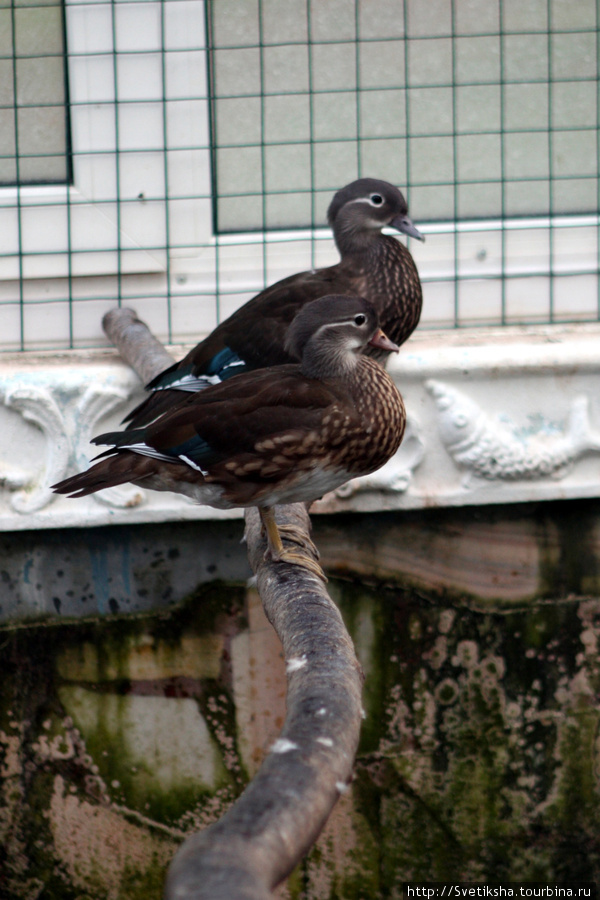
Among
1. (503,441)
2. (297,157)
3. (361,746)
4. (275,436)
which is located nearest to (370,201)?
(297,157)

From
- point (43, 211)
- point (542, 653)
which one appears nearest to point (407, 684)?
point (542, 653)

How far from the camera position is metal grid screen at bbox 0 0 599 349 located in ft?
8.16

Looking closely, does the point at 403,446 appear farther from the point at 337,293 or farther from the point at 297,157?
the point at 297,157

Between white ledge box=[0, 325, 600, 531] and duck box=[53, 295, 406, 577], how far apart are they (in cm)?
75

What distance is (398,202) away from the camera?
6.94 ft

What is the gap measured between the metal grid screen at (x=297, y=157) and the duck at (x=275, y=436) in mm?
1046

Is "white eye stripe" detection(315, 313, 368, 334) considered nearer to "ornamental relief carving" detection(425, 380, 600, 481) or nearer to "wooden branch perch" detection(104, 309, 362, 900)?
"wooden branch perch" detection(104, 309, 362, 900)

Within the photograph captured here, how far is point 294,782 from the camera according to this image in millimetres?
672

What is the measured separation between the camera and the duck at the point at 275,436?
1474mm

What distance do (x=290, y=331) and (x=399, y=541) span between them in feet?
3.00

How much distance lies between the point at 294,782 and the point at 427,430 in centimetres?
177

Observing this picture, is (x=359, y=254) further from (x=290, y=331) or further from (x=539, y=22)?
(x=539, y=22)

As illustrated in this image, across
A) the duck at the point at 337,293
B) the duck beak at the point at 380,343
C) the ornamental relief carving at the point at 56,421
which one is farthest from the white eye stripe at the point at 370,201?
the ornamental relief carving at the point at 56,421

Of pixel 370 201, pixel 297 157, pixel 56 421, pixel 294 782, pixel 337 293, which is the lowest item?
pixel 294 782
